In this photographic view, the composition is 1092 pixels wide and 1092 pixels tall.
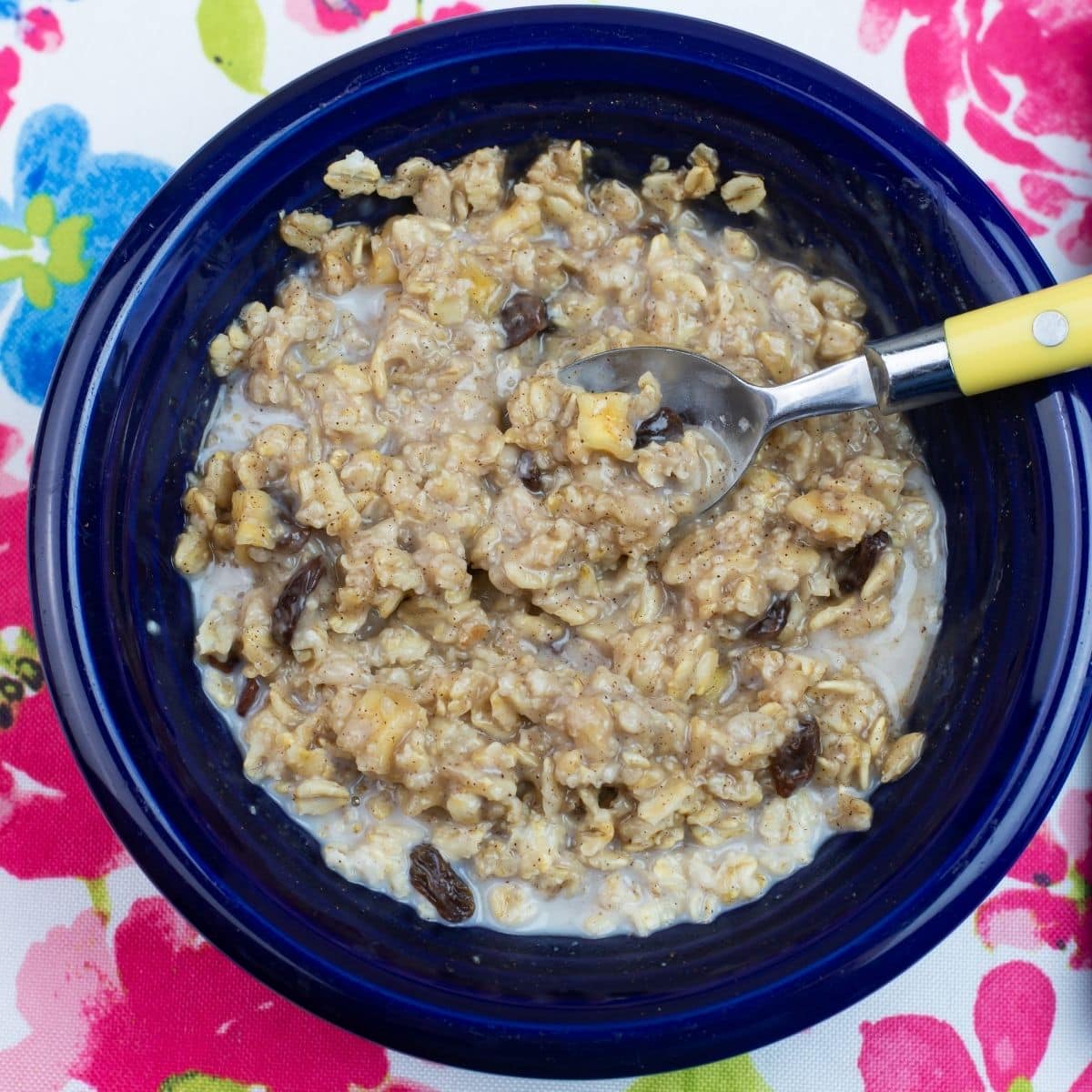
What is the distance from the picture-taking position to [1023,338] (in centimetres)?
150

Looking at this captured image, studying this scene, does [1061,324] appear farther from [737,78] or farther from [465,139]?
[465,139]

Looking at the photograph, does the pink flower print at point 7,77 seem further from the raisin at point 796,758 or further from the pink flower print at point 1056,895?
the pink flower print at point 1056,895

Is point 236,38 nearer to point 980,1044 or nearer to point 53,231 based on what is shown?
point 53,231

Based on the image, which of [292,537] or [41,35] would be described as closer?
[292,537]

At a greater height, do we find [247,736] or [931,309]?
[931,309]

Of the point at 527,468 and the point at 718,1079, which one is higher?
the point at 527,468

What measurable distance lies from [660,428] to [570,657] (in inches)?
14.4

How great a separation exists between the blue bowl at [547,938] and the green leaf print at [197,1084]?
1.33 ft

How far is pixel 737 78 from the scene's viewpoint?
1.64 meters

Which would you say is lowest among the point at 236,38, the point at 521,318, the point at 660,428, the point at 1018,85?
the point at 660,428

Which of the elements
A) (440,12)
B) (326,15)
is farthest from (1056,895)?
(326,15)

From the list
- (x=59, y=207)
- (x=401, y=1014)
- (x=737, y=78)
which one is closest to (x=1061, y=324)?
(x=737, y=78)

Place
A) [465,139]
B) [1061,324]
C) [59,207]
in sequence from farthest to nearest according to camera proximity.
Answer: [59,207], [465,139], [1061,324]

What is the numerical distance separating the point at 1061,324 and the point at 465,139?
90cm
